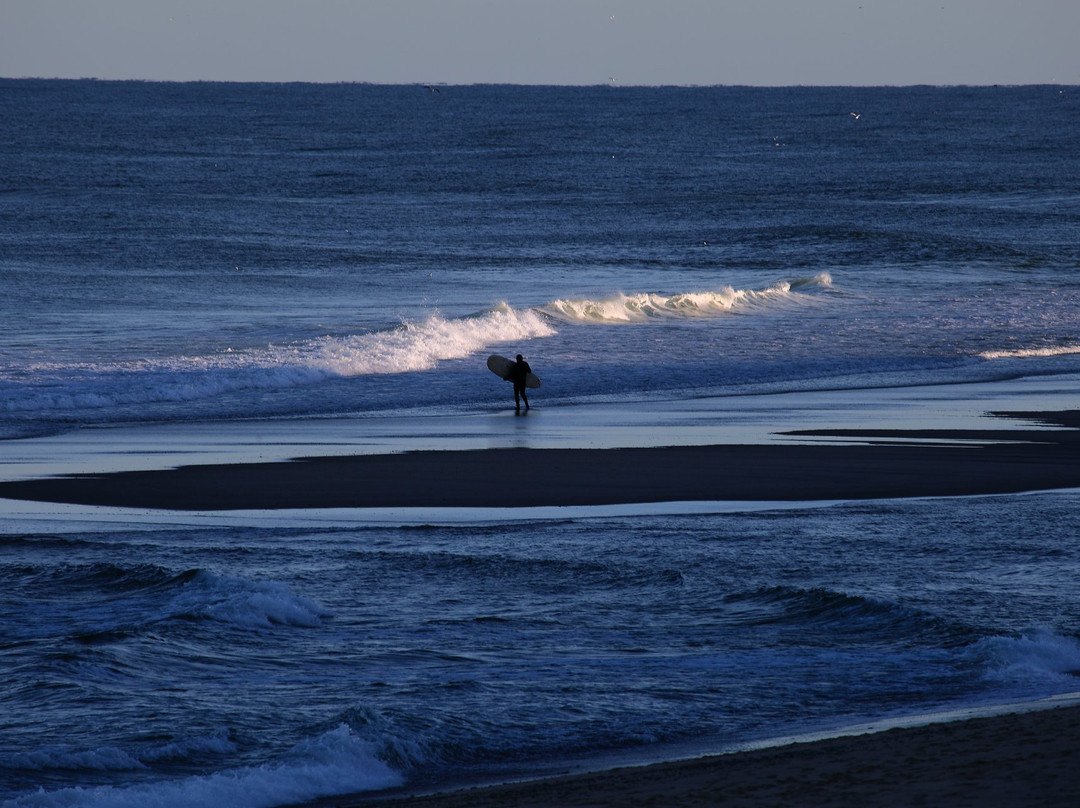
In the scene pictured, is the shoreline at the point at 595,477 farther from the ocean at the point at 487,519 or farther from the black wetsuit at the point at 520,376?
the black wetsuit at the point at 520,376

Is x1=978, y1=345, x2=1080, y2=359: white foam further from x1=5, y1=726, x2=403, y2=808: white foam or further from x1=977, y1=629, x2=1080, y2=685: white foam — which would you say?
x1=5, y1=726, x2=403, y2=808: white foam

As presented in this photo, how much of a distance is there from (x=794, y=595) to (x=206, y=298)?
25.4m

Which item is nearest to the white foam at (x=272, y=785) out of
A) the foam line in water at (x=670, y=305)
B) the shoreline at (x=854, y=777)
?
the shoreline at (x=854, y=777)

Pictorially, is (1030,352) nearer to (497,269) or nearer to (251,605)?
(497,269)

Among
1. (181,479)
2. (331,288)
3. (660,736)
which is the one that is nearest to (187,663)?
(660,736)

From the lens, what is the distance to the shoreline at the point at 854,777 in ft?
17.0

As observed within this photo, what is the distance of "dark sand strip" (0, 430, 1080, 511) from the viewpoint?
12.7 m

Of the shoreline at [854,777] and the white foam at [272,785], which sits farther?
the white foam at [272,785]

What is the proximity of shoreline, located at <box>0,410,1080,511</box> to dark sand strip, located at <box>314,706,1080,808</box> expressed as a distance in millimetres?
6370

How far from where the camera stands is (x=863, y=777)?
218 inches

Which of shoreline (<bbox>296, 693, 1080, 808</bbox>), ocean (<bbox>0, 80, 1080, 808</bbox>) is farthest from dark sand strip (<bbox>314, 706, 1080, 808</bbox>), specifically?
ocean (<bbox>0, 80, 1080, 808</bbox>)

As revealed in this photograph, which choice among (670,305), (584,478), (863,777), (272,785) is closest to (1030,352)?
(670,305)

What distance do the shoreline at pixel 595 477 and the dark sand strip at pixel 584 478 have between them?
11mm

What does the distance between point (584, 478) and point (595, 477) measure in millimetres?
113
